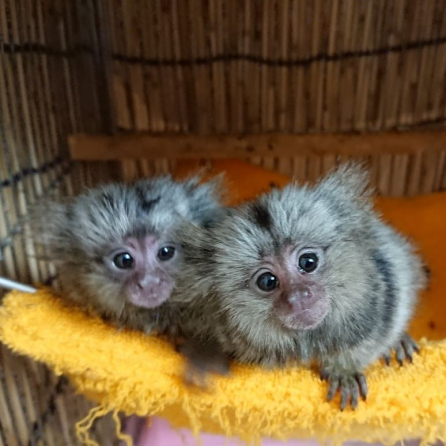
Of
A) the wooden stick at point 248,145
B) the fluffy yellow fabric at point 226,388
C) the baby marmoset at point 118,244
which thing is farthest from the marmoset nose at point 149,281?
the wooden stick at point 248,145

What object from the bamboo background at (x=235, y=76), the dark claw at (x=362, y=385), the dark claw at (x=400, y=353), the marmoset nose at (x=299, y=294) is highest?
the bamboo background at (x=235, y=76)

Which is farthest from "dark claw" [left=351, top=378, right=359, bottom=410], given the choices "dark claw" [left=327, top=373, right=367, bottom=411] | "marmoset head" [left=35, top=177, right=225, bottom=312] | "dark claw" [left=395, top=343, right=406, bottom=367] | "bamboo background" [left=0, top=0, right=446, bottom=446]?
"bamboo background" [left=0, top=0, right=446, bottom=446]

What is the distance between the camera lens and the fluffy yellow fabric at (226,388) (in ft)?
3.22

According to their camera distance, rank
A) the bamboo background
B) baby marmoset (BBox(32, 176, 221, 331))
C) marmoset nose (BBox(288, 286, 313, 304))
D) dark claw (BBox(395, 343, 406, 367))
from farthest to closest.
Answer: the bamboo background < baby marmoset (BBox(32, 176, 221, 331)) < dark claw (BBox(395, 343, 406, 367)) < marmoset nose (BBox(288, 286, 313, 304))

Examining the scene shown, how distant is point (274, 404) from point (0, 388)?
0.59 m

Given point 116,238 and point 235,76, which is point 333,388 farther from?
point 235,76

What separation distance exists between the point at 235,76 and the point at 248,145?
0.88ft

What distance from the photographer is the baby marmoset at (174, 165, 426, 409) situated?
1.02 meters

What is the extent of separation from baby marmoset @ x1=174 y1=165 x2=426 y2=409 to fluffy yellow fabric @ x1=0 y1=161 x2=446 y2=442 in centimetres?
4

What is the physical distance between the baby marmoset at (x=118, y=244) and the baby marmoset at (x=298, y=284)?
5.5 inches

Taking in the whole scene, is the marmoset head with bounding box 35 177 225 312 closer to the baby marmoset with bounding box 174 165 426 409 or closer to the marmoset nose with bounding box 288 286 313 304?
the baby marmoset with bounding box 174 165 426 409

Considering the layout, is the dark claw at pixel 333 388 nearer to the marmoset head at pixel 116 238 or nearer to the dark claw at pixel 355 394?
the dark claw at pixel 355 394

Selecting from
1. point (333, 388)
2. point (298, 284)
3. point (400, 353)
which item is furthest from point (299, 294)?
point (400, 353)

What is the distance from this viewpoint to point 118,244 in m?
1.26
